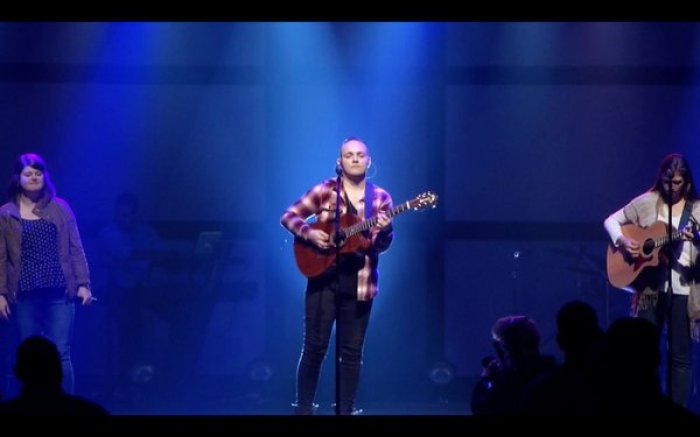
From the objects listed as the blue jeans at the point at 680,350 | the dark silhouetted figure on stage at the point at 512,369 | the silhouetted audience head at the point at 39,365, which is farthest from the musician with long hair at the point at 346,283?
the silhouetted audience head at the point at 39,365

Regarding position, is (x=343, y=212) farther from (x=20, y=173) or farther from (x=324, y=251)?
(x=20, y=173)

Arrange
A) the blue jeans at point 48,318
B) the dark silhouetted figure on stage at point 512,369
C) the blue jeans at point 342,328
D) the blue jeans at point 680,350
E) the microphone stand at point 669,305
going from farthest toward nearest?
the blue jeans at point 48,318 → the blue jeans at point 680,350 → the blue jeans at point 342,328 → the microphone stand at point 669,305 → the dark silhouetted figure on stage at point 512,369

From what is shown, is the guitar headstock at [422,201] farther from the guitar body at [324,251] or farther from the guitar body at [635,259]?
the guitar body at [635,259]

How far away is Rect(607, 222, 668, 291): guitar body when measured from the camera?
8.32 meters

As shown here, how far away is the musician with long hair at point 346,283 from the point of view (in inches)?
312

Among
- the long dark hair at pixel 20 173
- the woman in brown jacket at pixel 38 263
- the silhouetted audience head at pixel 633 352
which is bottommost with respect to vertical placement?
the silhouetted audience head at pixel 633 352

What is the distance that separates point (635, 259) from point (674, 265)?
0.32m

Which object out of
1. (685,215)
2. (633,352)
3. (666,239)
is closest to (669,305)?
(666,239)

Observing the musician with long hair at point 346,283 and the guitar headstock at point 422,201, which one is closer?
the musician with long hair at point 346,283

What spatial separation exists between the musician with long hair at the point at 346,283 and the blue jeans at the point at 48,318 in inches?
69.1

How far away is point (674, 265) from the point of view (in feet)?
26.8

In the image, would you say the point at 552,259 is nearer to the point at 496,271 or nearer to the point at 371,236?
the point at 496,271

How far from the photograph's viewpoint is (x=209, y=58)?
11180mm
